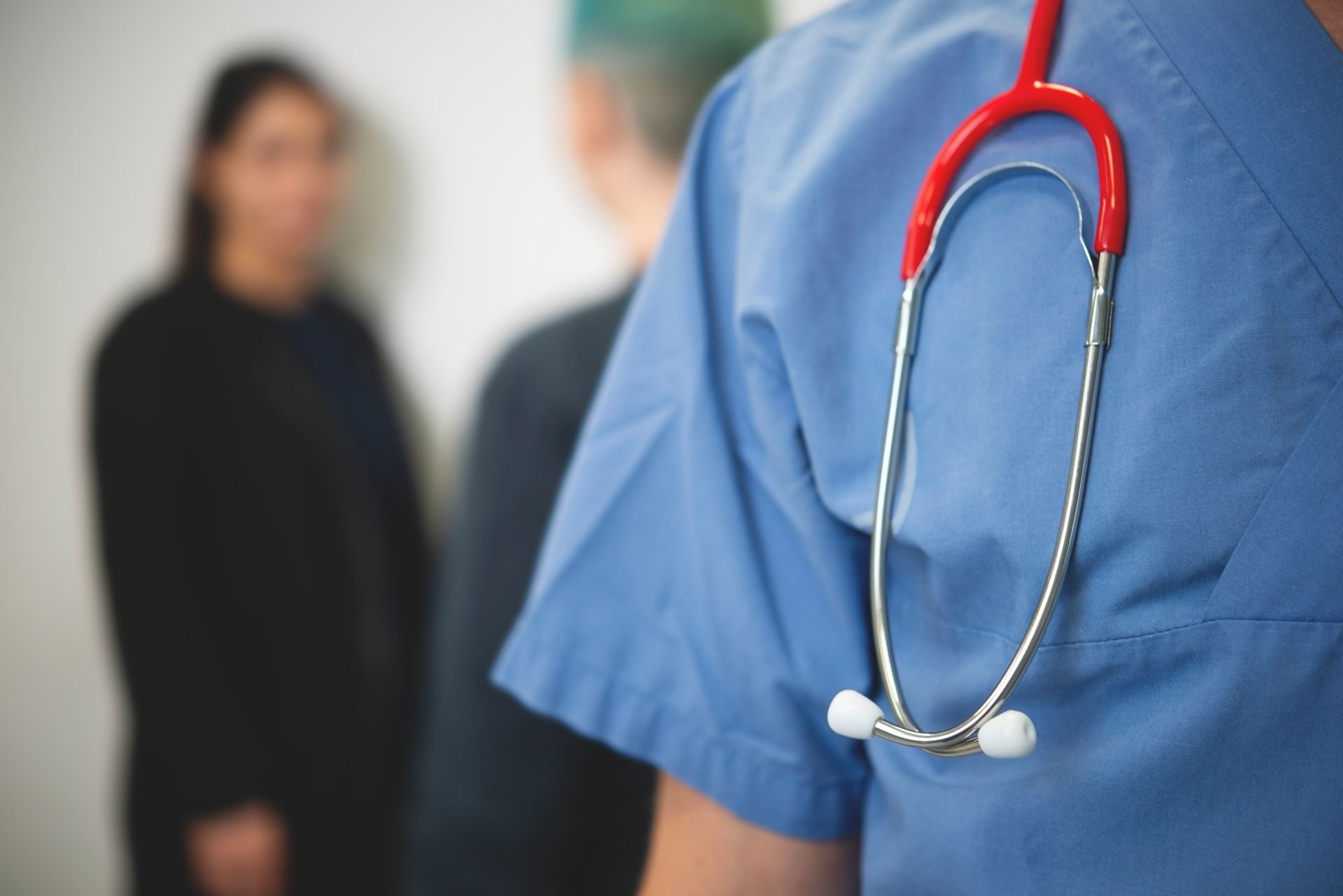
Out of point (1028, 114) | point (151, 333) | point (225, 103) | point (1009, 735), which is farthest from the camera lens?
point (225, 103)

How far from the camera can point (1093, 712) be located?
15.6 inches

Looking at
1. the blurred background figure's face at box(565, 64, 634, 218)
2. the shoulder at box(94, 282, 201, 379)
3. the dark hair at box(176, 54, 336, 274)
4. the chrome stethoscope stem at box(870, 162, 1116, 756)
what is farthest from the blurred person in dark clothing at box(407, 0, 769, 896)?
the dark hair at box(176, 54, 336, 274)

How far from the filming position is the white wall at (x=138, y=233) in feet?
4.88

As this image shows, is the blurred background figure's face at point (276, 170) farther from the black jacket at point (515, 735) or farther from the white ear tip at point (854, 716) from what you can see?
the white ear tip at point (854, 716)

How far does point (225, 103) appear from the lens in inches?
59.7

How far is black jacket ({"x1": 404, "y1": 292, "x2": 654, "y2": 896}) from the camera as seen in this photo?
94 cm

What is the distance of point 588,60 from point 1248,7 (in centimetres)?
89

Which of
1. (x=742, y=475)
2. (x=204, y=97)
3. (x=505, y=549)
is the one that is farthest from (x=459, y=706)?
(x=204, y=97)

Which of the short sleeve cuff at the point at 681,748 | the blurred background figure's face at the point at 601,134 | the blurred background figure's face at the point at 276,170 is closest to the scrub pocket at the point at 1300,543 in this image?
the short sleeve cuff at the point at 681,748

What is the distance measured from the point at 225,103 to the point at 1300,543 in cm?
166

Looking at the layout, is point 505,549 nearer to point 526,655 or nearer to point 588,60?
point 526,655

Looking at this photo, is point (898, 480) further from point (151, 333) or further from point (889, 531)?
point (151, 333)

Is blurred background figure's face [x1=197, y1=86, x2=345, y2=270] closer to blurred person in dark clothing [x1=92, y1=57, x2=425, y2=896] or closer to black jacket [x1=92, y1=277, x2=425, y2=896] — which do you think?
blurred person in dark clothing [x1=92, y1=57, x2=425, y2=896]

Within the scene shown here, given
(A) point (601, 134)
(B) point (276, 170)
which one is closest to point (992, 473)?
(A) point (601, 134)
